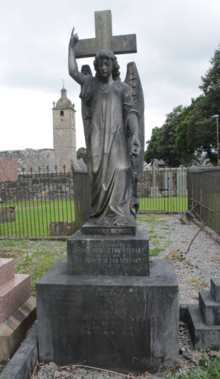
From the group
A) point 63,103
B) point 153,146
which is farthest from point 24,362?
point 153,146

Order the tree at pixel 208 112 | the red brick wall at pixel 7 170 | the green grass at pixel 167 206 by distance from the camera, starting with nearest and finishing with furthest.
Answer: the red brick wall at pixel 7 170 < the green grass at pixel 167 206 < the tree at pixel 208 112

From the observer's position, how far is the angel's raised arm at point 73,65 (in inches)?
117

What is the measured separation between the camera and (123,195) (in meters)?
2.91

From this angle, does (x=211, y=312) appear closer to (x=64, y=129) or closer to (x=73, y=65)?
(x=73, y=65)

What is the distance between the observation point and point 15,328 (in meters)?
2.75

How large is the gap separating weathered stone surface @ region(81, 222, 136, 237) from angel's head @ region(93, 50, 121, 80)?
151cm

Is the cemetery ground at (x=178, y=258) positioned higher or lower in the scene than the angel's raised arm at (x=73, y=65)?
lower

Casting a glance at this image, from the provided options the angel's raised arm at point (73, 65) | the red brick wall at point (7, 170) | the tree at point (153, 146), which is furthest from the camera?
the tree at point (153, 146)

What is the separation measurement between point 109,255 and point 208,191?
6.86 m

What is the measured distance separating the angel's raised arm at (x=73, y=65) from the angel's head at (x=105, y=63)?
187 mm

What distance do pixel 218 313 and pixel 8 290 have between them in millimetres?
2013

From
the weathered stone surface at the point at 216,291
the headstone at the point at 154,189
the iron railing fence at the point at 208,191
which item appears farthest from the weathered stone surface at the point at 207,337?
the headstone at the point at 154,189

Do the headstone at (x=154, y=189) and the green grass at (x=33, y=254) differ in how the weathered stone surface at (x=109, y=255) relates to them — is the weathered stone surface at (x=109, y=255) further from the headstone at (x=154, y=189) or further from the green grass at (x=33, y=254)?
the headstone at (x=154, y=189)

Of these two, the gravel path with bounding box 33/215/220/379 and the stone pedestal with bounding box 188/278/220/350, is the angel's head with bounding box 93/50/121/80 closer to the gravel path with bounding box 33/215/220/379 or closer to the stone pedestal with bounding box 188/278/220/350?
the stone pedestal with bounding box 188/278/220/350
